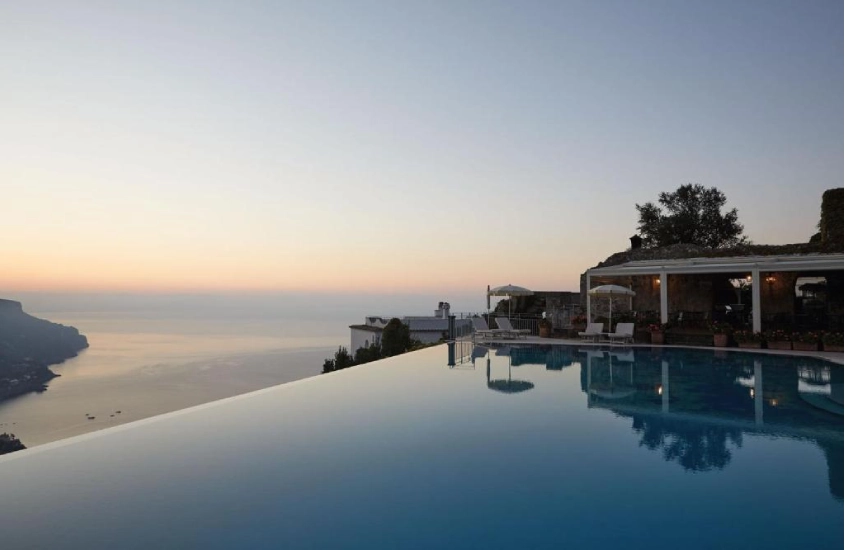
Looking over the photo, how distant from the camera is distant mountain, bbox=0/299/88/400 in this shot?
206ft

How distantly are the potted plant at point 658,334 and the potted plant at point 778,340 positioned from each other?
10.0ft

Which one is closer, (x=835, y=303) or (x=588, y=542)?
(x=588, y=542)

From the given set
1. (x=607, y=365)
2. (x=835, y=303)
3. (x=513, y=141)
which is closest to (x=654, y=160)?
(x=513, y=141)

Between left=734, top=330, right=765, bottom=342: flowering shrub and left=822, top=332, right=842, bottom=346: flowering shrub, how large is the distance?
1.56 m

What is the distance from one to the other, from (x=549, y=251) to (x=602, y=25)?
15768 millimetres

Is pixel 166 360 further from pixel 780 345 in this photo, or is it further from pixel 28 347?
pixel 780 345

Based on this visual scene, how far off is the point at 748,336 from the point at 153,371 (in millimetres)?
80865

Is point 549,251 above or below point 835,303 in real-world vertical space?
above

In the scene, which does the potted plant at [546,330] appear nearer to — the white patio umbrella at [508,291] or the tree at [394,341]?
the white patio umbrella at [508,291]

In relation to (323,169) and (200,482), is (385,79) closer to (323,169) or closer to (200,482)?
(323,169)

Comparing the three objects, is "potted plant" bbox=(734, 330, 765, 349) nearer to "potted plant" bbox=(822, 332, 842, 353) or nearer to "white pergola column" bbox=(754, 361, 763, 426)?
"potted plant" bbox=(822, 332, 842, 353)

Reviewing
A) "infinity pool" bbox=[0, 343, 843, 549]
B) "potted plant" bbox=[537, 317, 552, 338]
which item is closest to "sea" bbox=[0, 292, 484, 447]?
"infinity pool" bbox=[0, 343, 843, 549]

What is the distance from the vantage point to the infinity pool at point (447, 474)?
13.2 feet

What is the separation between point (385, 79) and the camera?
16891mm
